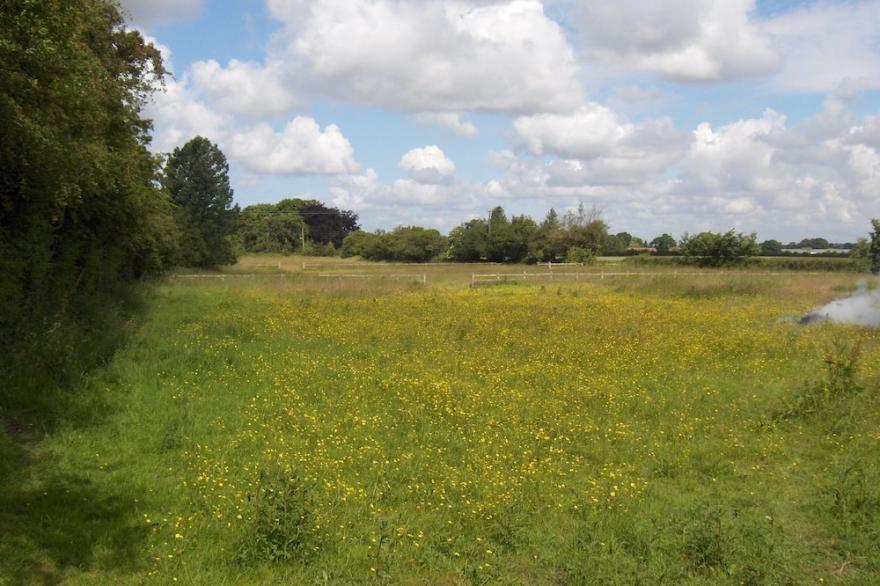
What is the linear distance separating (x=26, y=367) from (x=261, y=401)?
350 centimetres

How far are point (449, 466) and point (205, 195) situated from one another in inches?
2299

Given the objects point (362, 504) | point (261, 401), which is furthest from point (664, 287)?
point (362, 504)

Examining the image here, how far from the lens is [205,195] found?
6097cm

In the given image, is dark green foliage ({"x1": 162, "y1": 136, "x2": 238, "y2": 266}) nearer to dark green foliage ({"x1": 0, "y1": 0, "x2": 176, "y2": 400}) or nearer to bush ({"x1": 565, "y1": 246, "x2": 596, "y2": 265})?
bush ({"x1": 565, "y1": 246, "x2": 596, "y2": 265})

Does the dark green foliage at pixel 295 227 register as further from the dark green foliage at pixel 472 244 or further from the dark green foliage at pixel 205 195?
the dark green foliage at pixel 205 195

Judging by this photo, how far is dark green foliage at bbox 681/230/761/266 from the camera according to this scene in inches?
2082

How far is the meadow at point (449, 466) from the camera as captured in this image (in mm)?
5609

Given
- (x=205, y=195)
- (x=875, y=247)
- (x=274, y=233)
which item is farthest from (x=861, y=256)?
(x=274, y=233)

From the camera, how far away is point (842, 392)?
33.3ft

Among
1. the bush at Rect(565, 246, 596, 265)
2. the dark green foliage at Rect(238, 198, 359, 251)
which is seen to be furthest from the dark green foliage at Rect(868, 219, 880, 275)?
the dark green foliage at Rect(238, 198, 359, 251)

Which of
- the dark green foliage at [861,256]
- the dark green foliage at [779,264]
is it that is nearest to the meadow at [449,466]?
the dark green foliage at [861,256]

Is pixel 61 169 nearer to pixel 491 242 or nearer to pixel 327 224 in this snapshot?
pixel 491 242

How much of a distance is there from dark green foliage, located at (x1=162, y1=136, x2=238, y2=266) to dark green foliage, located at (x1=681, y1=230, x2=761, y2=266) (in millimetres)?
41948

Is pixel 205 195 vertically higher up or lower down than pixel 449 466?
higher up
